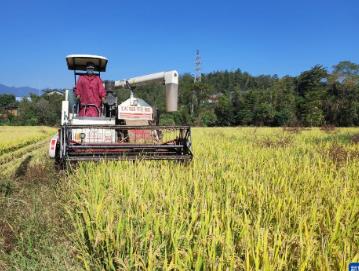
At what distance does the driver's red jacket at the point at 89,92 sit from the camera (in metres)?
7.22

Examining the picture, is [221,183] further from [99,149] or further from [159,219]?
[99,149]

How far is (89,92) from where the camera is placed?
7.23 m

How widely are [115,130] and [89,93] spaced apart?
3.20ft

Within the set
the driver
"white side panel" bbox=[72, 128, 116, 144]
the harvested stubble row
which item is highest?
the driver

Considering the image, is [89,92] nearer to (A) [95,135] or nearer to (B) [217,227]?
(A) [95,135]

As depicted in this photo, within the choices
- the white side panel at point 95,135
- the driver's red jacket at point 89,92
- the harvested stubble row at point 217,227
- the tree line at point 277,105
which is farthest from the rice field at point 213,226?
the tree line at point 277,105

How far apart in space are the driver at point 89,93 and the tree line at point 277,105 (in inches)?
1414

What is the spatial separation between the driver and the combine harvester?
62 millimetres

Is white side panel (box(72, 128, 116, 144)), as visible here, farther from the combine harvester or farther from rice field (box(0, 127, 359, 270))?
rice field (box(0, 127, 359, 270))

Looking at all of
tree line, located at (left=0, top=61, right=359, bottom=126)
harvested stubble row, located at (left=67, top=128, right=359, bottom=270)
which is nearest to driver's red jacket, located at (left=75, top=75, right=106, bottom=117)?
harvested stubble row, located at (left=67, top=128, right=359, bottom=270)

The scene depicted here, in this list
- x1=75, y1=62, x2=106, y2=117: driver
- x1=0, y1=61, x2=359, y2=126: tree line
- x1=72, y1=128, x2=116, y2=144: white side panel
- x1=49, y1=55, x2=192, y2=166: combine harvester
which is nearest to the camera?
x1=49, y1=55, x2=192, y2=166: combine harvester

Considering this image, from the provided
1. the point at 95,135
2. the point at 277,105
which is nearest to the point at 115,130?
the point at 95,135

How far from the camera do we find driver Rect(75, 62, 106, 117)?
7.22 m

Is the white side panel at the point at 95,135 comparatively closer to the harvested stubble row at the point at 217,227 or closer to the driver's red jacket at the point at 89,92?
the driver's red jacket at the point at 89,92
